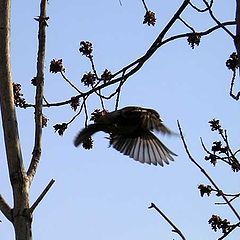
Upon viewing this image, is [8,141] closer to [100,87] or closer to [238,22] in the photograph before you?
[100,87]

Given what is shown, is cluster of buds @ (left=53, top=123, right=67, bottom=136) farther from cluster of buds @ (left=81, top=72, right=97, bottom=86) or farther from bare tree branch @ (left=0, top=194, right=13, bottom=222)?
bare tree branch @ (left=0, top=194, right=13, bottom=222)

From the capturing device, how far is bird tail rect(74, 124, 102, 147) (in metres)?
4.00

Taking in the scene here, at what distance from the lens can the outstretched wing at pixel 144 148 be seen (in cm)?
449

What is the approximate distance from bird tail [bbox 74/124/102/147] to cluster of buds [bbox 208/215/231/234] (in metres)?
0.82

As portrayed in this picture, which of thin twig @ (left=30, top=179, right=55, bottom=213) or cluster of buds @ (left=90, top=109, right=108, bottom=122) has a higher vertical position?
cluster of buds @ (left=90, top=109, right=108, bottom=122)

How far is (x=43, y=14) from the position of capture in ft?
11.2

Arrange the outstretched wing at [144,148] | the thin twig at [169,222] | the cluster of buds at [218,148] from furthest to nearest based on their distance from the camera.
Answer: the outstretched wing at [144,148] → the cluster of buds at [218,148] → the thin twig at [169,222]

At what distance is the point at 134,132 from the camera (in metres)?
4.54

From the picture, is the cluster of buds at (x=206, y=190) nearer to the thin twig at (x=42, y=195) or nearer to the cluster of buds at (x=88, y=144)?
the cluster of buds at (x=88, y=144)

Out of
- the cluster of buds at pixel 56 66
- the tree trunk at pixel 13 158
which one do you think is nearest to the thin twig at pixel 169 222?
the tree trunk at pixel 13 158

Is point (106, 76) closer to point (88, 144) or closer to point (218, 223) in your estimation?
point (88, 144)

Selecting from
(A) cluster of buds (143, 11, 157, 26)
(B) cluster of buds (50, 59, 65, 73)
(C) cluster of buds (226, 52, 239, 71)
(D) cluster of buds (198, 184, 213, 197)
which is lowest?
(D) cluster of buds (198, 184, 213, 197)

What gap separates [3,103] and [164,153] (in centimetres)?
191

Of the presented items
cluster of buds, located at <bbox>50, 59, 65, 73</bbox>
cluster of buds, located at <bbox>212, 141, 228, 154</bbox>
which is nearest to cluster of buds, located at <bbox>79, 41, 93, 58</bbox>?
cluster of buds, located at <bbox>50, 59, 65, 73</bbox>
